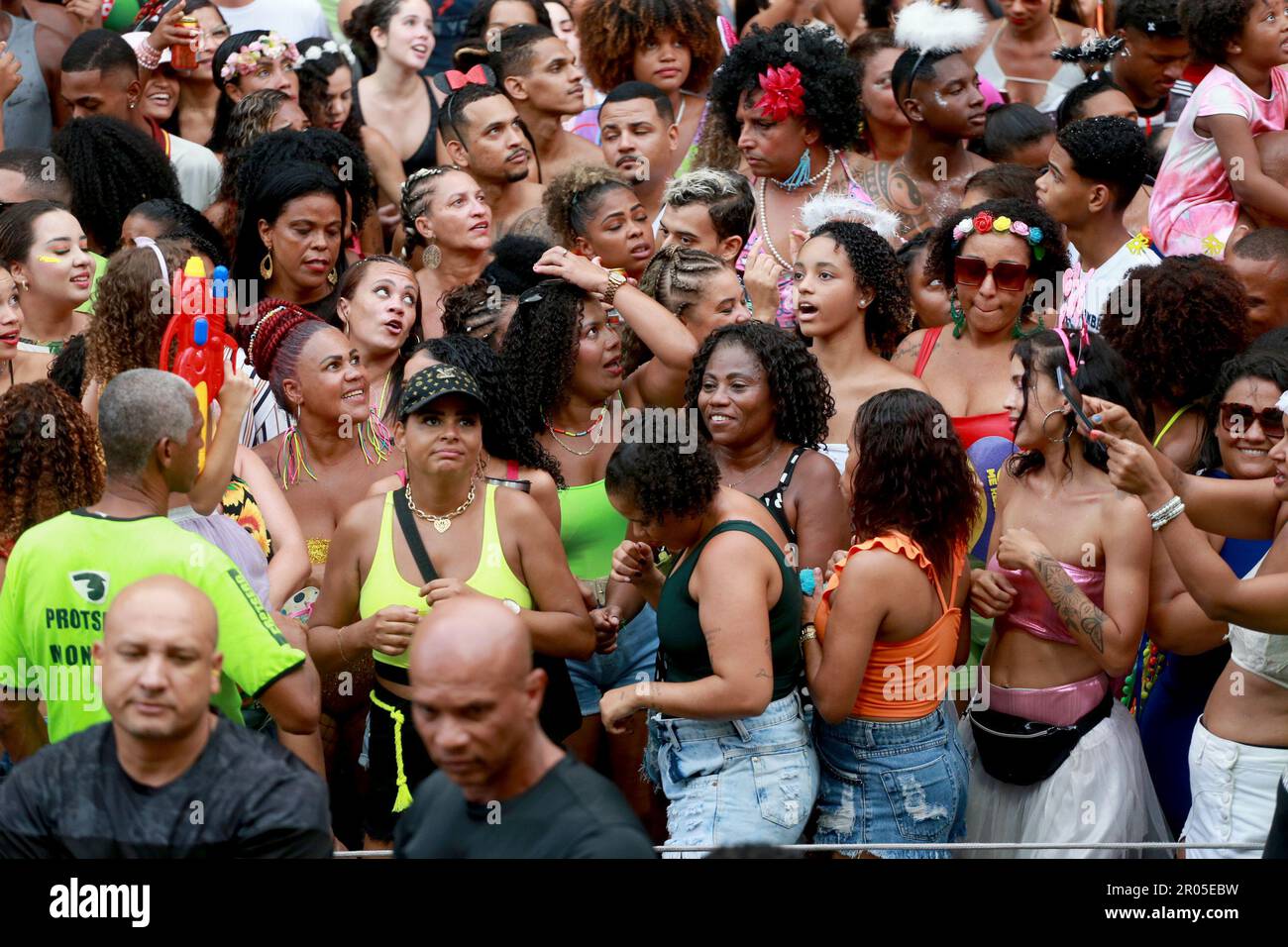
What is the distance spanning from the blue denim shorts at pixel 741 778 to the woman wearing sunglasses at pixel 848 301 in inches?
57.8

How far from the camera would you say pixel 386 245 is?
23.9ft

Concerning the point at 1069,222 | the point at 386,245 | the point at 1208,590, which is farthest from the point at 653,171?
the point at 1208,590

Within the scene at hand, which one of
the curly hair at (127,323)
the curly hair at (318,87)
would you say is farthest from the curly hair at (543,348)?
the curly hair at (318,87)

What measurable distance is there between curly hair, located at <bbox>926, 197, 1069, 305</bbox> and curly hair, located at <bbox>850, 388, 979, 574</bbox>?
1.41m

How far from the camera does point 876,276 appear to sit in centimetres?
547

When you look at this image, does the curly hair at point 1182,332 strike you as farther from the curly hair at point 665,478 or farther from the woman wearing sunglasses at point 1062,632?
the curly hair at point 665,478

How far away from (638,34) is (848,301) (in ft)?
8.95

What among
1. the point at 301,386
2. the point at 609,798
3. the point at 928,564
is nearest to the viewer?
the point at 609,798

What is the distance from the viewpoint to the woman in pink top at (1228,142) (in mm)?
6223

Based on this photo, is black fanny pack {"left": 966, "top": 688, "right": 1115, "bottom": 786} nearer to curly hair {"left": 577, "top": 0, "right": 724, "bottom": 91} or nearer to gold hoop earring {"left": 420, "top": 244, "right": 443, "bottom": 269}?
gold hoop earring {"left": 420, "top": 244, "right": 443, "bottom": 269}

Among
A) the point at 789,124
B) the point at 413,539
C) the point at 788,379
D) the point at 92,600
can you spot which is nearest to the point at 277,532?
Answer: the point at 413,539

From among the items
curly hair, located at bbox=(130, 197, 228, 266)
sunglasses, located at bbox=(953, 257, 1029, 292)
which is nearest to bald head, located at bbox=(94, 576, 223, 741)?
curly hair, located at bbox=(130, 197, 228, 266)
